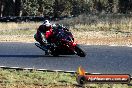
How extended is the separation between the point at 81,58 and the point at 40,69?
364 cm

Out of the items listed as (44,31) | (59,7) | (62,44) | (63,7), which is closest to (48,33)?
(44,31)

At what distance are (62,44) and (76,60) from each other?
129 centimetres

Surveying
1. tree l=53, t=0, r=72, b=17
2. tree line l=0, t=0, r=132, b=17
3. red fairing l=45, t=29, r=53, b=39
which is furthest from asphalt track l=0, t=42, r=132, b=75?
tree l=53, t=0, r=72, b=17

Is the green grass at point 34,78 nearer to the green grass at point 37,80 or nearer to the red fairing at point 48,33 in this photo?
the green grass at point 37,80

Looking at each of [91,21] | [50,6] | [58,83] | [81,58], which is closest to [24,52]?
[81,58]

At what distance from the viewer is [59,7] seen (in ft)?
287

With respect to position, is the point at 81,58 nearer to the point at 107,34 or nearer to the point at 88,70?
the point at 88,70

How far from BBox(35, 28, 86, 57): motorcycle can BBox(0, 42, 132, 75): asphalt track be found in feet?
0.80

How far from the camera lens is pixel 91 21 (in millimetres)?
37438

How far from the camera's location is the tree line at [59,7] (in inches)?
2512

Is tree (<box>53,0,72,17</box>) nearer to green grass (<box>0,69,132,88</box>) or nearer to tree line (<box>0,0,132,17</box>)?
tree line (<box>0,0,132,17</box>)

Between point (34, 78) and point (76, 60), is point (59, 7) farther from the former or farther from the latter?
point (34, 78)

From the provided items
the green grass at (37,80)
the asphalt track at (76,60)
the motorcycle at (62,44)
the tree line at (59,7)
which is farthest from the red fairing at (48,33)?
the tree line at (59,7)

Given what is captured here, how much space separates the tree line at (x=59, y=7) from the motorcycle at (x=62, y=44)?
37.3 m
